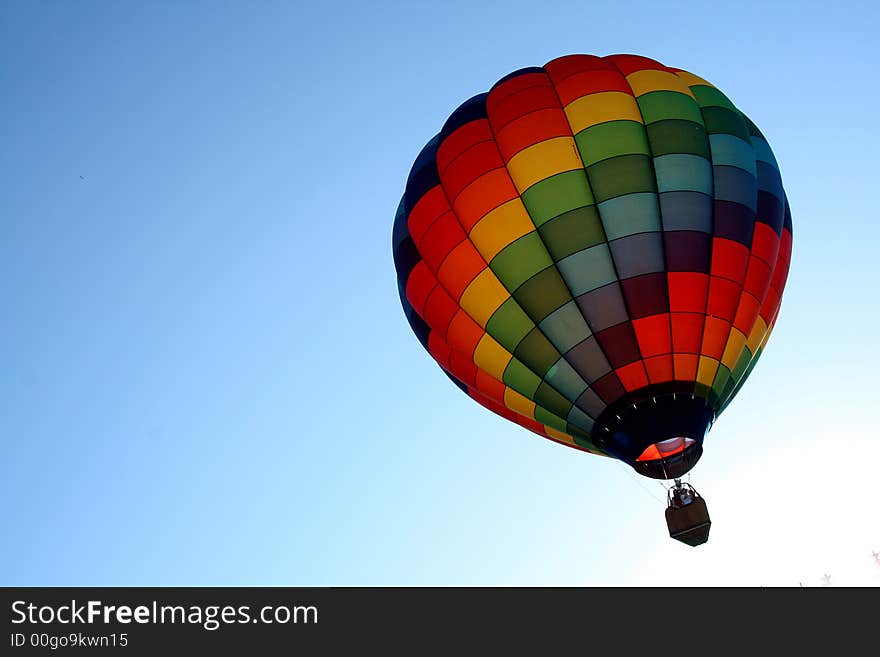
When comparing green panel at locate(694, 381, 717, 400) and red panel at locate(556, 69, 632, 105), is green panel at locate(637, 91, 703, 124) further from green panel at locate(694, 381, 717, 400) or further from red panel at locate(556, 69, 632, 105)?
green panel at locate(694, 381, 717, 400)

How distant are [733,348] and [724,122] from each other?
2.62 m

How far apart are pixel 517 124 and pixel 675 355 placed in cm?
311

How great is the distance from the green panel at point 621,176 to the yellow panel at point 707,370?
1.85m

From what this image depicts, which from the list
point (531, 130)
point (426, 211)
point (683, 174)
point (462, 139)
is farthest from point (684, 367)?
point (462, 139)

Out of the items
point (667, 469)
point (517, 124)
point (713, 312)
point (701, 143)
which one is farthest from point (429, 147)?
point (667, 469)

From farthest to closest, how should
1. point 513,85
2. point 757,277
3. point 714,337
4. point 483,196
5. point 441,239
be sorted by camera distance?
point 513,85, point 441,239, point 483,196, point 757,277, point 714,337

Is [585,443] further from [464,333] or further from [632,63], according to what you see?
[632,63]

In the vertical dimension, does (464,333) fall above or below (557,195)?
below

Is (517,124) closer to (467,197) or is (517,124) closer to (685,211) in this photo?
(467,197)

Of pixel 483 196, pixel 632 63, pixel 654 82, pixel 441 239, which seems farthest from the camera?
pixel 632 63

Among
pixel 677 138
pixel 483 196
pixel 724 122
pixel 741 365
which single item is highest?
pixel 724 122

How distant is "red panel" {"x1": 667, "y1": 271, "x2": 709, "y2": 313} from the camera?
9.20 m

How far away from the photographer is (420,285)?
10.4m

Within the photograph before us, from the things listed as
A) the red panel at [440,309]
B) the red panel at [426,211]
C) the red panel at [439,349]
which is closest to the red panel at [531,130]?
the red panel at [426,211]
